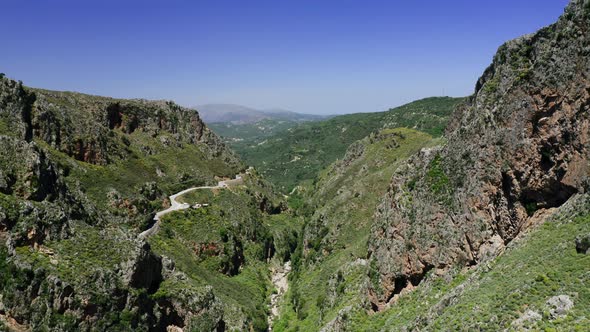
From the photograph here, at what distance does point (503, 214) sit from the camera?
125 feet

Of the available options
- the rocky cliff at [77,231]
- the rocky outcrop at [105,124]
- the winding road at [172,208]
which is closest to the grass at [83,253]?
the rocky cliff at [77,231]

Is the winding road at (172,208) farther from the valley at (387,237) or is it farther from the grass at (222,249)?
the grass at (222,249)

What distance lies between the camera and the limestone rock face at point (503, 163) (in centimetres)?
3353

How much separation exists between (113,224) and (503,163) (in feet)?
219

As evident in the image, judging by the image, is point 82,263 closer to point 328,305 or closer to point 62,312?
point 62,312

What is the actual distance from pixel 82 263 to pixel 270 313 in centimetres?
4519

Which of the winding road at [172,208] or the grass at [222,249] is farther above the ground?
the winding road at [172,208]

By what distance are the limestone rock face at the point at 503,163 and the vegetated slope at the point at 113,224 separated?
31812mm

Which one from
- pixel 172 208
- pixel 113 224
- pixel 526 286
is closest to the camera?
pixel 526 286

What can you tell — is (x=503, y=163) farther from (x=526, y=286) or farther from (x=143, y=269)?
(x=143, y=269)

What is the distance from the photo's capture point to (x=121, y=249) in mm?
51688

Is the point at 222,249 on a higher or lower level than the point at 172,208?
lower

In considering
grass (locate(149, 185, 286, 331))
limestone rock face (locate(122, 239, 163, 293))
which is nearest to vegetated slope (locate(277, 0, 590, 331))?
limestone rock face (locate(122, 239, 163, 293))

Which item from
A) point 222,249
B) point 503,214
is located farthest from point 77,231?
point 503,214
